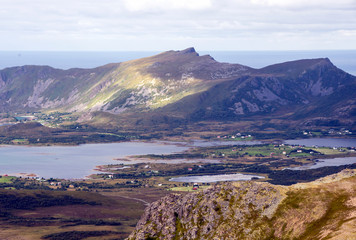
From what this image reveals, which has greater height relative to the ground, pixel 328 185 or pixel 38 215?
pixel 328 185

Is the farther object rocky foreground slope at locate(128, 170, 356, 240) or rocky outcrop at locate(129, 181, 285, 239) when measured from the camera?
rocky outcrop at locate(129, 181, 285, 239)

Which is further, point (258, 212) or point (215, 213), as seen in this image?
point (215, 213)

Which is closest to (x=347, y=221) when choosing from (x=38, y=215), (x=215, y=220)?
(x=215, y=220)

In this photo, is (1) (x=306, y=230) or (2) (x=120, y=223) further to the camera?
(2) (x=120, y=223)

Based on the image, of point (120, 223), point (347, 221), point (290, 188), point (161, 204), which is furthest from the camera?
point (120, 223)

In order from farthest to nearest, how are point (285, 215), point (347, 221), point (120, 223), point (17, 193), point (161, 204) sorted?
point (17, 193) < point (120, 223) < point (161, 204) < point (285, 215) < point (347, 221)

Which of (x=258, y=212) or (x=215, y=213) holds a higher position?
(x=258, y=212)

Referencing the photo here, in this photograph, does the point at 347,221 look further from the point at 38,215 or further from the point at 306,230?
the point at 38,215

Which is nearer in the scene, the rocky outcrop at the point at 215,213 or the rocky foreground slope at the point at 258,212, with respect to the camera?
the rocky foreground slope at the point at 258,212
